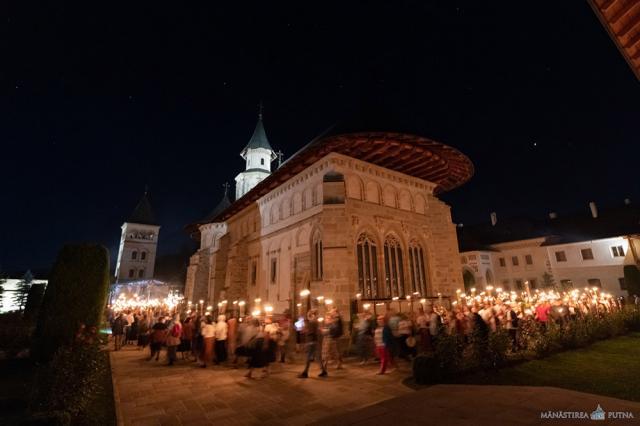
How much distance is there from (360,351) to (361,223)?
26.6 feet

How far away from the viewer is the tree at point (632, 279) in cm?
2395

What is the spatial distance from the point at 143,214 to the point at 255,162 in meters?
39.2

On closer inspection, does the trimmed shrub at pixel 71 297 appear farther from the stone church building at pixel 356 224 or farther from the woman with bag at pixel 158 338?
the stone church building at pixel 356 224

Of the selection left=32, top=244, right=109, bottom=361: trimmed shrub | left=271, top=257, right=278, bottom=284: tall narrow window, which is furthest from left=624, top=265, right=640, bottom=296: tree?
left=32, top=244, right=109, bottom=361: trimmed shrub

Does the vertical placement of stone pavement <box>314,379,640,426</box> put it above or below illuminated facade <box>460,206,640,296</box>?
below

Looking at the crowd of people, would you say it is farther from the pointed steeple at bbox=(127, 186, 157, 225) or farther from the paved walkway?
the pointed steeple at bbox=(127, 186, 157, 225)

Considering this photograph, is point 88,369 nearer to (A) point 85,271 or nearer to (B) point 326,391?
(B) point 326,391

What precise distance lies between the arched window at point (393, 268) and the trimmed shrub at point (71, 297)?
13.2 meters

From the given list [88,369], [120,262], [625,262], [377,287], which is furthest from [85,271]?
[120,262]

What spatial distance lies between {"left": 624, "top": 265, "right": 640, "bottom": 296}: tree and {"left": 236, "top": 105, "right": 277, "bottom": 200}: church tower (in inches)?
1461

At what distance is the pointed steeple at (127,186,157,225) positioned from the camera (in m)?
64.2

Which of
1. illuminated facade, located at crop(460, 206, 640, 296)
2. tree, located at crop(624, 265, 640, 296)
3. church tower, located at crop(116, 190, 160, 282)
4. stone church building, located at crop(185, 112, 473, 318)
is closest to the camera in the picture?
stone church building, located at crop(185, 112, 473, 318)

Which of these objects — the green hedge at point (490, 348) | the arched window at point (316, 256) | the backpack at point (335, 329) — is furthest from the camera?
the arched window at point (316, 256)

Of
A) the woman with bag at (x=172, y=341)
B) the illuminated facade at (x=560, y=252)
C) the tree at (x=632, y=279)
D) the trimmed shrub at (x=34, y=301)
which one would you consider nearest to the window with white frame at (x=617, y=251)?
Answer: the illuminated facade at (x=560, y=252)
